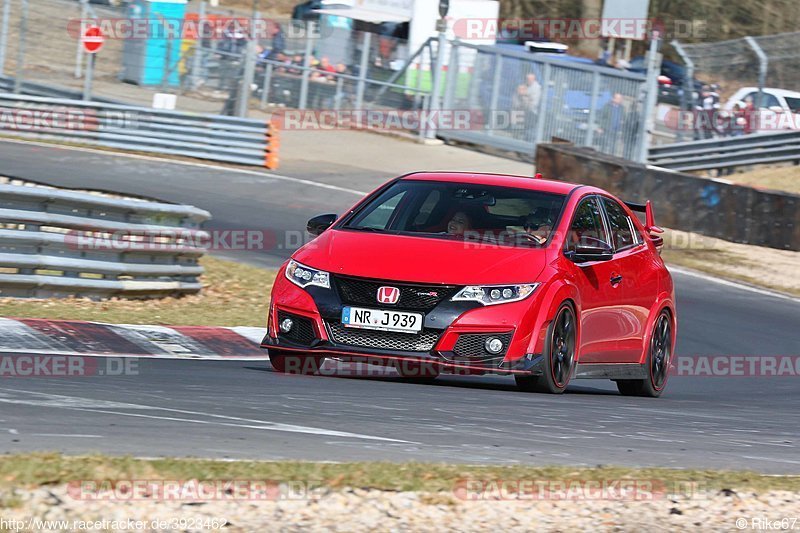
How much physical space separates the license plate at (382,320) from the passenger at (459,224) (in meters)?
1.06

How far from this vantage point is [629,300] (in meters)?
9.82

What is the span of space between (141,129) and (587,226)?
61.5 feet

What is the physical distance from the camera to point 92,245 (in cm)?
1162

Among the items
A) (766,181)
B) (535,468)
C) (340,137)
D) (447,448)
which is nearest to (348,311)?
(447,448)

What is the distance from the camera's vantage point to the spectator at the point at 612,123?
29.3 m

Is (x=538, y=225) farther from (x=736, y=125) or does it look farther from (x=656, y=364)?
(x=736, y=125)

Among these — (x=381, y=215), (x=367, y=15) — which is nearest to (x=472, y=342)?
(x=381, y=215)

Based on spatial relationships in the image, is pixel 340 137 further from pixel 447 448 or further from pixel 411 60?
pixel 447 448

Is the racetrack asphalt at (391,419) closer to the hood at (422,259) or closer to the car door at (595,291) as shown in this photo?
the car door at (595,291)

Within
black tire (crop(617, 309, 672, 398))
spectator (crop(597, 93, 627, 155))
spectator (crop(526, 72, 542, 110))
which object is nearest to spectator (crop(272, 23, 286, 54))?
spectator (crop(526, 72, 542, 110))

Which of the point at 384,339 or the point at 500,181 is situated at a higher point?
the point at 500,181

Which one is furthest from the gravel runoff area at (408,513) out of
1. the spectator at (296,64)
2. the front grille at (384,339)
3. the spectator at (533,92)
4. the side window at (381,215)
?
the spectator at (296,64)

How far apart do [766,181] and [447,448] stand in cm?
2332

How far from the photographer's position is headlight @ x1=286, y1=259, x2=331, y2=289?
8.43m
